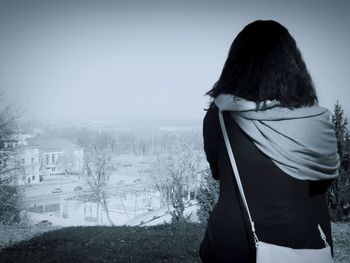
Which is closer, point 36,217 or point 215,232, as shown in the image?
point 215,232

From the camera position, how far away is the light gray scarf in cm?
117

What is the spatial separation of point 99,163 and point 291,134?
19.6m

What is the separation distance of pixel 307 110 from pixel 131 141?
20.4 m

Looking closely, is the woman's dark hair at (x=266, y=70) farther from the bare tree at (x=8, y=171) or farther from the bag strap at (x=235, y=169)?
the bare tree at (x=8, y=171)

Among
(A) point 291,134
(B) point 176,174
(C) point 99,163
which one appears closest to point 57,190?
(C) point 99,163

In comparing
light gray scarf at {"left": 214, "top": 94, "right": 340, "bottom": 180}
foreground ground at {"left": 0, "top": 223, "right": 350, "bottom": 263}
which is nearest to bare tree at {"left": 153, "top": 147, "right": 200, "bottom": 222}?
foreground ground at {"left": 0, "top": 223, "right": 350, "bottom": 263}

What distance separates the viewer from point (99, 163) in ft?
65.7

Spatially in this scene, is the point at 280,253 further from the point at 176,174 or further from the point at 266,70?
the point at 176,174

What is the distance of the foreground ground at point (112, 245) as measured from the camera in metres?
6.07

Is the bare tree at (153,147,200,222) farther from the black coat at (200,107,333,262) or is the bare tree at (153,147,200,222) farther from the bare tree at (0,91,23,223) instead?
the black coat at (200,107,333,262)

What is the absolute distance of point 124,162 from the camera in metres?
20.9

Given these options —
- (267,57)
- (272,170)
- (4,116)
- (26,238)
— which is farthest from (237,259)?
(4,116)

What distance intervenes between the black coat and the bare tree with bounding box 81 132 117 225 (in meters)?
18.6

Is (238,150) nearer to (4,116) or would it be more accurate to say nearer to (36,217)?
(4,116)
